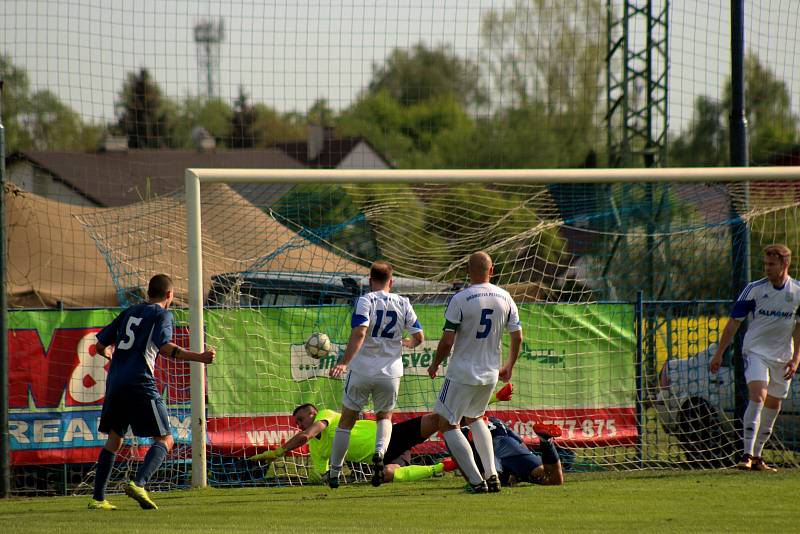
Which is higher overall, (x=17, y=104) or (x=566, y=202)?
(x=17, y=104)

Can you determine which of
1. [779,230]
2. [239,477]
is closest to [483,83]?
[779,230]

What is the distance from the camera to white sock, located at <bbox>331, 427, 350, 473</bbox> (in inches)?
317

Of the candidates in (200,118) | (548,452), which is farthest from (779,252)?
(200,118)

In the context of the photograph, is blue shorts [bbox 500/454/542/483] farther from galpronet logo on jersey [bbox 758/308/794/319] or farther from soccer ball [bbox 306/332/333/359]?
galpronet logo on jersey [bbox 758/308/794/319]

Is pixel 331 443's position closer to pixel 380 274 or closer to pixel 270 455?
pixel 270 455

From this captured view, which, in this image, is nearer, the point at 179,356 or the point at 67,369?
the point at 179,356

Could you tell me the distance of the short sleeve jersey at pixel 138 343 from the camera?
276 inches

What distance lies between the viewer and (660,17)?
1538cm

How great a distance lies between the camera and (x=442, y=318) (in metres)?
10.0

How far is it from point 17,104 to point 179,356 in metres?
13.6

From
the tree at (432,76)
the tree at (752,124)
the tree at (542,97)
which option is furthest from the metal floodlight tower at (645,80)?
the tree at (432,76)

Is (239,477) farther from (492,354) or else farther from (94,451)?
(492,354)

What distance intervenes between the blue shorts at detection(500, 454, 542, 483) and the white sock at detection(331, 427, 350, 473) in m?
1.31

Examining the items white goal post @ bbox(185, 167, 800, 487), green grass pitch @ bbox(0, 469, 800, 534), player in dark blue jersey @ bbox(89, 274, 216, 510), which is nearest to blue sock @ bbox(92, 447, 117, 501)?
player in dark blue jersey @ bbox(89, 274, 216, 510)
